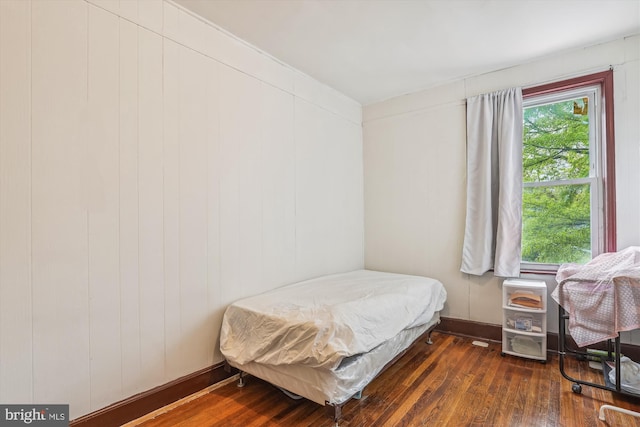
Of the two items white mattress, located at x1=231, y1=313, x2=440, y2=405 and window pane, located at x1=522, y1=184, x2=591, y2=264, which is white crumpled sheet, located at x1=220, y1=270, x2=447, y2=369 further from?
window pane, located at x1=522, y1=184, x2=591, y2=264

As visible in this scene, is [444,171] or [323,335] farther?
[444,171]

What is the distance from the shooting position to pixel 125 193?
70.2 inches

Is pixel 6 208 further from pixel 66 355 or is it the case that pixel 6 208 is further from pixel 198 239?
pixel 198 239

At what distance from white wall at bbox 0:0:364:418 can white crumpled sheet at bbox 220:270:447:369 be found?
0.23 m

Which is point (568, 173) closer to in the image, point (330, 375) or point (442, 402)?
point (442, 402)

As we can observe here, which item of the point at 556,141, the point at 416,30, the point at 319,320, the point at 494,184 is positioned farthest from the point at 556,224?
the point at 319,320

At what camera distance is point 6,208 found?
4.64 ft

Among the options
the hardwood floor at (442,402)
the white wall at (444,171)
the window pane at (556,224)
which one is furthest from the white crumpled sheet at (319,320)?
the window pane at (556,224)

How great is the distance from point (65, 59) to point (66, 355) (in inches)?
58.5

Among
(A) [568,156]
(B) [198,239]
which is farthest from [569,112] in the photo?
(B) [198,239]

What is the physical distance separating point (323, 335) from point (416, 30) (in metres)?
2.22

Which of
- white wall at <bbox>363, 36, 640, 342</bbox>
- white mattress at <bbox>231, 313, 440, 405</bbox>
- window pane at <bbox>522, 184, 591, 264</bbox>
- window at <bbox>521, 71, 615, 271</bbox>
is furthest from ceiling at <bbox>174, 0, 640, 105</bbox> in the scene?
white mattress at <bbox>231, 313, 440, 405</bbox>

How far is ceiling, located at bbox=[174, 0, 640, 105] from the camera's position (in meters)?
2.05

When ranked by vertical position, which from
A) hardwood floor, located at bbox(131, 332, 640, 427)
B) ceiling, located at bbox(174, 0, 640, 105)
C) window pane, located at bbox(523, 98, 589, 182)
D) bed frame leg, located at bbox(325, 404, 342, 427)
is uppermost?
ceiling, located at bbox(174, 0, 640, 105)
